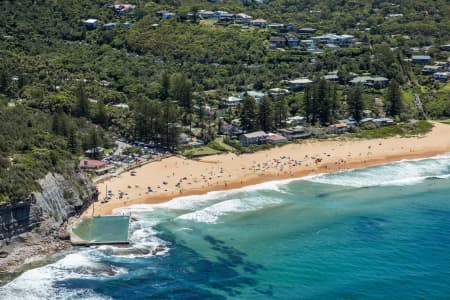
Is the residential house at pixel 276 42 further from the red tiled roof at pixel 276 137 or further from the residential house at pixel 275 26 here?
the red tiled roof at pixel 276 137

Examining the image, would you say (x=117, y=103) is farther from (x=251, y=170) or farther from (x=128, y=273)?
(x=128, y=273)

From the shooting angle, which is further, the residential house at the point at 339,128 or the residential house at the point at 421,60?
the residential house at the point at 421,60

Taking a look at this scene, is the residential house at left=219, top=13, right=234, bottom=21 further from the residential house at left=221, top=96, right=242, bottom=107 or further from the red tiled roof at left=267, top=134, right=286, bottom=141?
the red tiled roof at left=267, top=134, right=286, bottom=141

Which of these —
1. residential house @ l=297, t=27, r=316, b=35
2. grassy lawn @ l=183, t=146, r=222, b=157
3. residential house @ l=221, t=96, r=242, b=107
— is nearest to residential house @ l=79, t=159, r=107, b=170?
grassy lawn @ l=183, t=146, r=222, b=157

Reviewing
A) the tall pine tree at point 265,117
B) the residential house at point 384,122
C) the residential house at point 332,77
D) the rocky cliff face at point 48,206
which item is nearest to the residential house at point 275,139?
the tall pine tree at point 265,117

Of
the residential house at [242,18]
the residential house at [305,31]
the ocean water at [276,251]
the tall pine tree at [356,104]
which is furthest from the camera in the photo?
the residential house at [242,18]

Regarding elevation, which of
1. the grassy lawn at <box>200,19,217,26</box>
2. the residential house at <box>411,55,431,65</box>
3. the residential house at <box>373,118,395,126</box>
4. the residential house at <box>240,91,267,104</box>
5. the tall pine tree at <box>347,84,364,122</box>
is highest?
the grassy lawn at <box>200,19,217,26</box>
